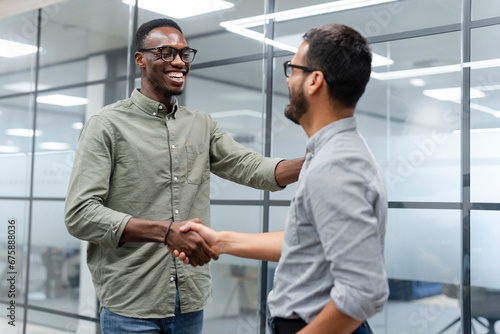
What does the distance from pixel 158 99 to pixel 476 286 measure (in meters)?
2.17

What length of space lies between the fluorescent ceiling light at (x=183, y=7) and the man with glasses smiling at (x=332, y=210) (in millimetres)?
3250

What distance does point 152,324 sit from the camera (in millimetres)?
2016

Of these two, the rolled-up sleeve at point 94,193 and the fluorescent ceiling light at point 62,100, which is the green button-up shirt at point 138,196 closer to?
the rolled-up sleeve at point 94,193

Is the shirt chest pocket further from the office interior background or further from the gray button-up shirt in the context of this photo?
the office interior background

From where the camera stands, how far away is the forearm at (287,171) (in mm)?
2098

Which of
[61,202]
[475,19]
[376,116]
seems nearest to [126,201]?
[376,116]

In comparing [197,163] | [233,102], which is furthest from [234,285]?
[197,163]

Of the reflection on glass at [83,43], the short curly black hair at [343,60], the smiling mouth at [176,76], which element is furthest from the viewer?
the reflection on glass at [83,43]

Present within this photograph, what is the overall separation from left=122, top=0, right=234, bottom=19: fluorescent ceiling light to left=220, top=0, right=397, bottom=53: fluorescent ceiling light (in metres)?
0.16

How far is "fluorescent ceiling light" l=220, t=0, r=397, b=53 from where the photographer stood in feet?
12.5

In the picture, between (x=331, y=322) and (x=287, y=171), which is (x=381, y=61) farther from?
(x=331, y=322)

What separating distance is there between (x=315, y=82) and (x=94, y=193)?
39.1 inches

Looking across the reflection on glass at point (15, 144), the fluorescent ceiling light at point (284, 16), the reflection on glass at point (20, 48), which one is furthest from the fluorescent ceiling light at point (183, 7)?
the reflection on glass at point (15, 144)

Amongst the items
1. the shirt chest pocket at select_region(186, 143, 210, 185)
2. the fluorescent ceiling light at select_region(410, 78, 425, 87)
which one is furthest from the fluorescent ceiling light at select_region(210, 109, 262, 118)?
the shirt chest pocket at select_region(186, 143, 210, 185)
